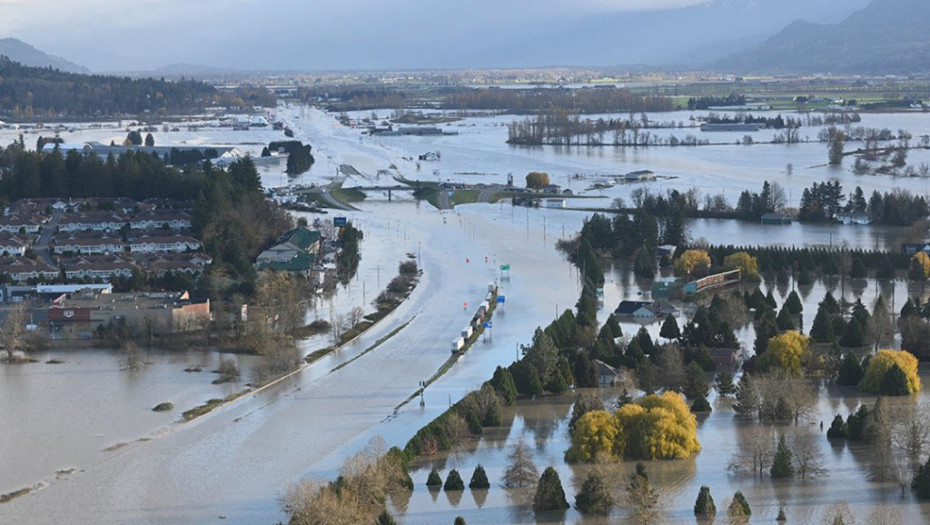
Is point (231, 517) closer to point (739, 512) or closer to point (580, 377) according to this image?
point (739, 512)

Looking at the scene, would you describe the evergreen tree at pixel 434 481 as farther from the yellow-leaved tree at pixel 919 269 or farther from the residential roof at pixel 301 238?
the residential roof at pixel 301 238

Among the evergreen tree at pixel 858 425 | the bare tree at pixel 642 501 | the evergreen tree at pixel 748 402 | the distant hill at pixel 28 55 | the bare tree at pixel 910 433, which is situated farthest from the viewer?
the distant hill at pixel 28 55

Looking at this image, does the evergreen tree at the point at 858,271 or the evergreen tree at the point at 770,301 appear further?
the evergreen tree at the point at 858,271

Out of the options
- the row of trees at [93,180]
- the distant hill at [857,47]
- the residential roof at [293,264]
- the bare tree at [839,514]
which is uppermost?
the distant hill at [857,47]

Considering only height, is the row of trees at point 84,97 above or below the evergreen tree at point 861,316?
above

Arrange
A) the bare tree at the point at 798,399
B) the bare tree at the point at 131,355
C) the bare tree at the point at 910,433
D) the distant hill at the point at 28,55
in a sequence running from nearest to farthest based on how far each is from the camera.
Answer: the bare tree at the point at 910,433, the bare tree at the point at 798,399, the bare tree at the point at 131,355, the distant hill at the point at 28,55

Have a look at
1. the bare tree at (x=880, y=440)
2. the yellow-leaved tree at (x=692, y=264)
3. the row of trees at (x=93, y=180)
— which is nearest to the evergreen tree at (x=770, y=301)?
the yellow-leaved tree at (x=692, y=264)
